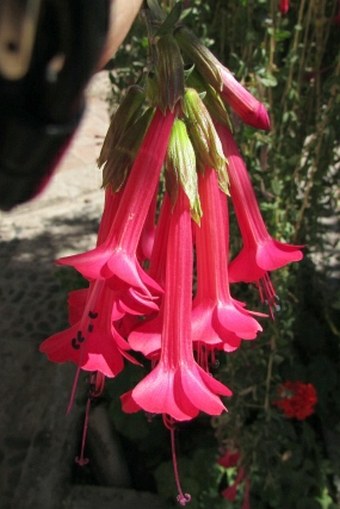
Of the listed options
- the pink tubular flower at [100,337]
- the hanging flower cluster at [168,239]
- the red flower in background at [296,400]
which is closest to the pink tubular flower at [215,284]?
the hanging flower cluster at [168,239]

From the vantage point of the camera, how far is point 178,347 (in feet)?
2.80

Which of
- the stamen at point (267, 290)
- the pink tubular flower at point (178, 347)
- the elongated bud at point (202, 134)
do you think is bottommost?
the stamen at point (267, 290)

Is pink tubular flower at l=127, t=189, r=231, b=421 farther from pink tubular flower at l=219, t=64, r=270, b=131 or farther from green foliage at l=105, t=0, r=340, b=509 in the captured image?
green foliage at l=105, t=0, r=340, b=509

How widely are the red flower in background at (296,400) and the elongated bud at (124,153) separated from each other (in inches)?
58.8

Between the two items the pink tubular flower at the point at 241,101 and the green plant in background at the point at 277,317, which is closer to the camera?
the pink tubular flower at the point at 241,101

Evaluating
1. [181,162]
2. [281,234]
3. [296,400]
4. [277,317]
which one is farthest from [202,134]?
[296,400]

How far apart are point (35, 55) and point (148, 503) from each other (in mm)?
2105

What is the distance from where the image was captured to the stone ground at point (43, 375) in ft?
7.57

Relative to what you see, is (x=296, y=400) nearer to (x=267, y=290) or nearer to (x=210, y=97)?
(x=267, y=290)

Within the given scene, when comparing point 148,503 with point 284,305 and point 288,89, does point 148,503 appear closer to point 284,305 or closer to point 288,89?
point 284,305

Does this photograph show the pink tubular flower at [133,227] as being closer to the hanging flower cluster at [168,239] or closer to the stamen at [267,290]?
the hanging flower cluster at [168,239]

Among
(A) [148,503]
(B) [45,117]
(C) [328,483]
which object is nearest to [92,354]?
(B) [45,117]

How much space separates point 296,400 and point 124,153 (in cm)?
153

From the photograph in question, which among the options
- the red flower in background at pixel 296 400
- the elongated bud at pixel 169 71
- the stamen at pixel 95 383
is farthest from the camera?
the red flower in background at pixel 296 400
